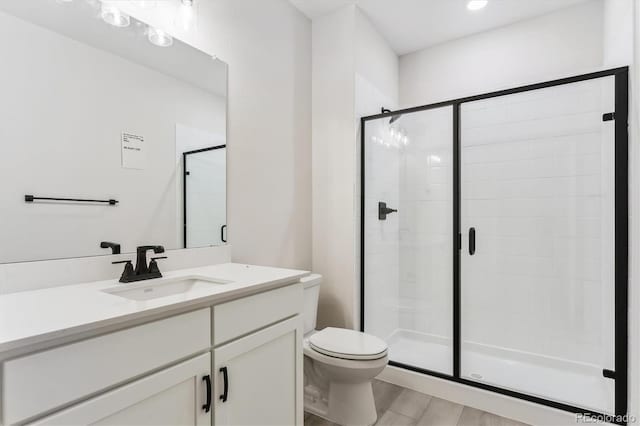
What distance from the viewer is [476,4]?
2.29 m

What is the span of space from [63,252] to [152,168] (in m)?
0.48

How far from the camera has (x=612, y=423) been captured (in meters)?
1.66

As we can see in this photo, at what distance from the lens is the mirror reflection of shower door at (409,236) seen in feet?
7.96

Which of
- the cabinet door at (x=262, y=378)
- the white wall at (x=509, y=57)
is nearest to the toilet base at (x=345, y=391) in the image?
the cabinet door at (x=262, y=378)

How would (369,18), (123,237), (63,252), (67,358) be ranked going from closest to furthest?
(67,358) → (63,252) → (123,237) → (369,18)

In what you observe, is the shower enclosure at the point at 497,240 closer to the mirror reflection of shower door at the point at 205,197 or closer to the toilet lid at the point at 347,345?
the toilet lid at the point at 347,345

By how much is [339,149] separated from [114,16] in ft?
4.74

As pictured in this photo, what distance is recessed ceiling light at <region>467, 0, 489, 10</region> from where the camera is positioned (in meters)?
2.26

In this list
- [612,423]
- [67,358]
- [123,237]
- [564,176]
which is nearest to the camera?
[67,358]

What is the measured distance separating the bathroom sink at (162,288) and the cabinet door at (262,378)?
26 centimetres

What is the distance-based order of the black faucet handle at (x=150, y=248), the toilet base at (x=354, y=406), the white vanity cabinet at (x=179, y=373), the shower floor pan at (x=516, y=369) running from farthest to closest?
1. the shower floor pan at (x=516, y=369)
2. the toilet base at (x=354, y=406)
3. the black faucet handle at (x=150, y=248)
4. the white vanity cabinet at (x=179, y=373)

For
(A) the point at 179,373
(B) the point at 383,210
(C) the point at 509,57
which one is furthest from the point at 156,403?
(C) the point at 509,57

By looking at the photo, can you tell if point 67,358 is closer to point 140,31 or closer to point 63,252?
point 63,252

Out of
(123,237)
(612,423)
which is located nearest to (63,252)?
(123,237)
